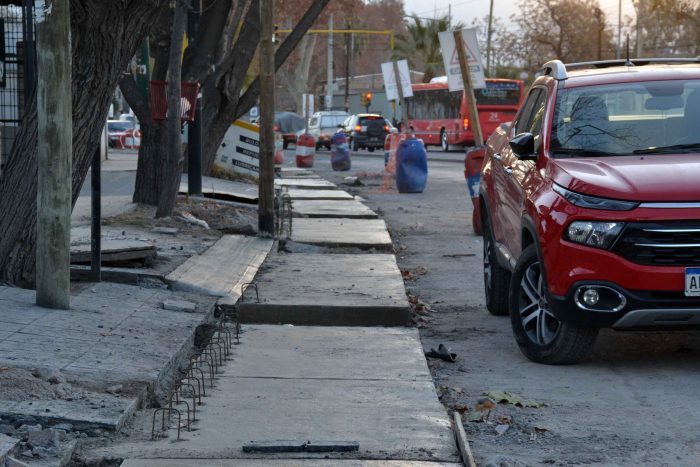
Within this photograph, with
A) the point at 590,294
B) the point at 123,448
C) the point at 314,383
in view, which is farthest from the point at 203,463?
the point at 590,294

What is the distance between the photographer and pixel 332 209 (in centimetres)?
1811

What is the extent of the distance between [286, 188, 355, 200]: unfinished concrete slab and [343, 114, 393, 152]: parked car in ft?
101

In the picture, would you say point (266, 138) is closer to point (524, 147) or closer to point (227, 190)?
point (227, 190)

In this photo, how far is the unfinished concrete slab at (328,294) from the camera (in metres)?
8.90

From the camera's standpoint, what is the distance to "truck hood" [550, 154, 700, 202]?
6648 millimetres

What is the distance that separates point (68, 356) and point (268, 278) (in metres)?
4.11

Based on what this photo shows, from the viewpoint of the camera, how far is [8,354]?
6.32 meters

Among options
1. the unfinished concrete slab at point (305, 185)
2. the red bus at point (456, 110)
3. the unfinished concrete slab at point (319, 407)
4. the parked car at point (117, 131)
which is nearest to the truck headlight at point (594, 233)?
the unfinished concrete slab at point (319, 407)

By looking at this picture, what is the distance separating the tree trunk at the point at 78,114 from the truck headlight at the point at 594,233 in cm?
350

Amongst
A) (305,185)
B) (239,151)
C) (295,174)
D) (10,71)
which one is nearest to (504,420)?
(10,71)

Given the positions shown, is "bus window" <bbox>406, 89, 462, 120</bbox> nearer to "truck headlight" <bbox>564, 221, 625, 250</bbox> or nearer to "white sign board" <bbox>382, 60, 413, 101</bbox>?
"white sign board" <bbox>382, 60, 413, 101</bbox>

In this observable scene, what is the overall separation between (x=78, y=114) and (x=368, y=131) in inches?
1793

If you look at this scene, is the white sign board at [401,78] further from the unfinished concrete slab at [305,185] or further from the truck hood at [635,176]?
the truck hood at [635,176]

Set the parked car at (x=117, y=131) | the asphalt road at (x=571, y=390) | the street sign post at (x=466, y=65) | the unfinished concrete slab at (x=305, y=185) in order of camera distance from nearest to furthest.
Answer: the asphalt road at (x=571, y=390), the street sign post at (x=466, y=65), the unfinished concrete slab at (x=305, y=185), the parked car at (x=117, y=131)
